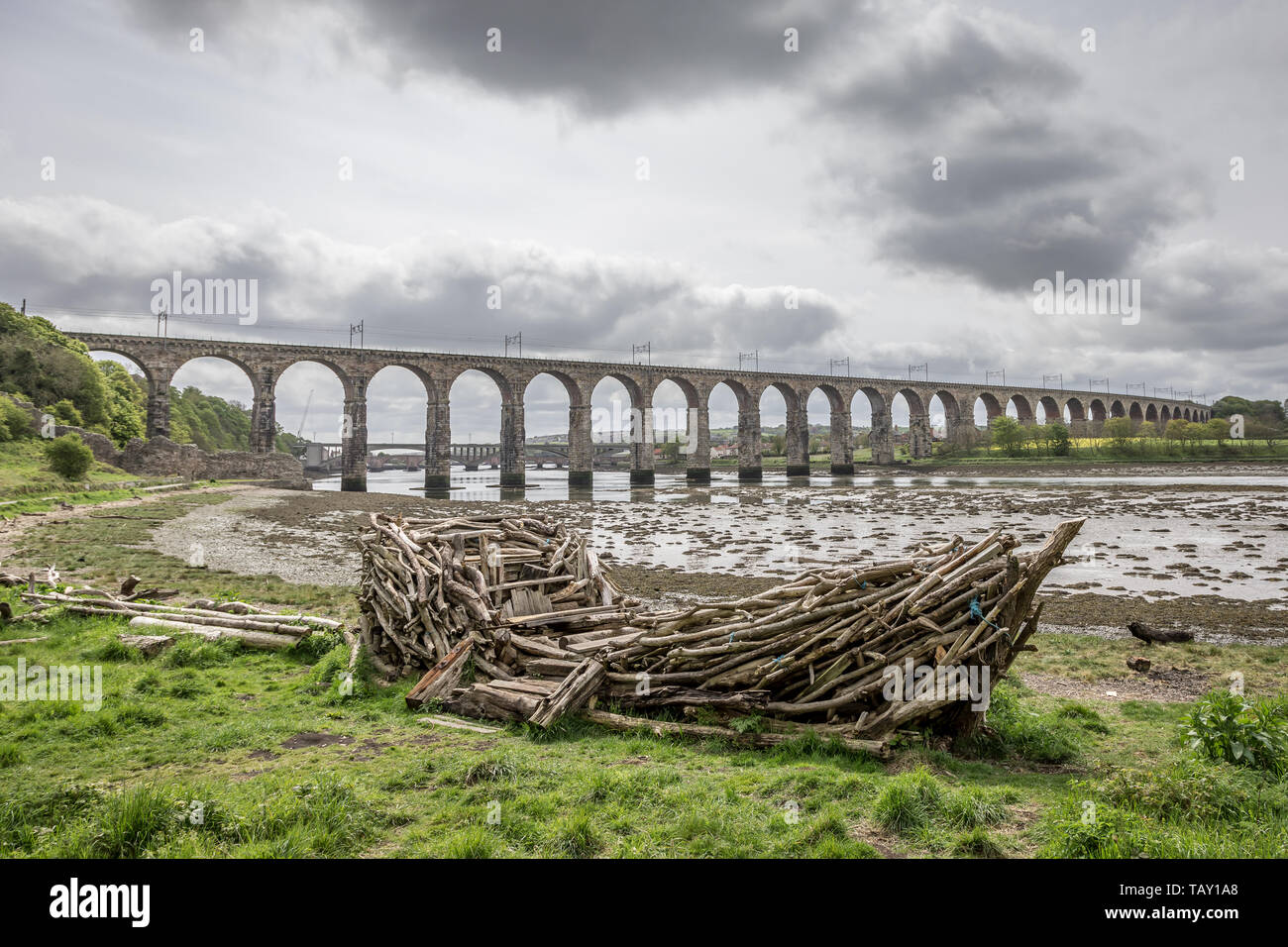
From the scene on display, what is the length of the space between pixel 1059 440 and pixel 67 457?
11481cm

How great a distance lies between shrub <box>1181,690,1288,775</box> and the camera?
17.1 ft

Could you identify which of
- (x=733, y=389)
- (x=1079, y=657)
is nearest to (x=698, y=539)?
(x=1079, y=657)

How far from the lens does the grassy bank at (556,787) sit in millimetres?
4191

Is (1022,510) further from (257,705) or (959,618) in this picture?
(257,705)

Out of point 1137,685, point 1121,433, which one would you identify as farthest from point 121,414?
point 1121,433

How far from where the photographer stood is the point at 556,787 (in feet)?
17.3

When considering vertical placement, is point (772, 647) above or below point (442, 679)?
above

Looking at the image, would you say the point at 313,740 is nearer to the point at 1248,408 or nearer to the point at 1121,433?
the point at 1121,433

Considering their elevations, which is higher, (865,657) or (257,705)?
(865,657)

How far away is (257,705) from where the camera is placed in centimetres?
798

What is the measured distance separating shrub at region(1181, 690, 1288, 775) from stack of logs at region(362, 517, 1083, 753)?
1.41m

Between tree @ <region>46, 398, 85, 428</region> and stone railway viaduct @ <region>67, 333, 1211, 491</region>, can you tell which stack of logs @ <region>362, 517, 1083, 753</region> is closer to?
tree @ <region>46, 398, 85, 428</region>

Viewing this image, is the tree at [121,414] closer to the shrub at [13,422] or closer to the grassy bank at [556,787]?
the shrub at [13,422]
